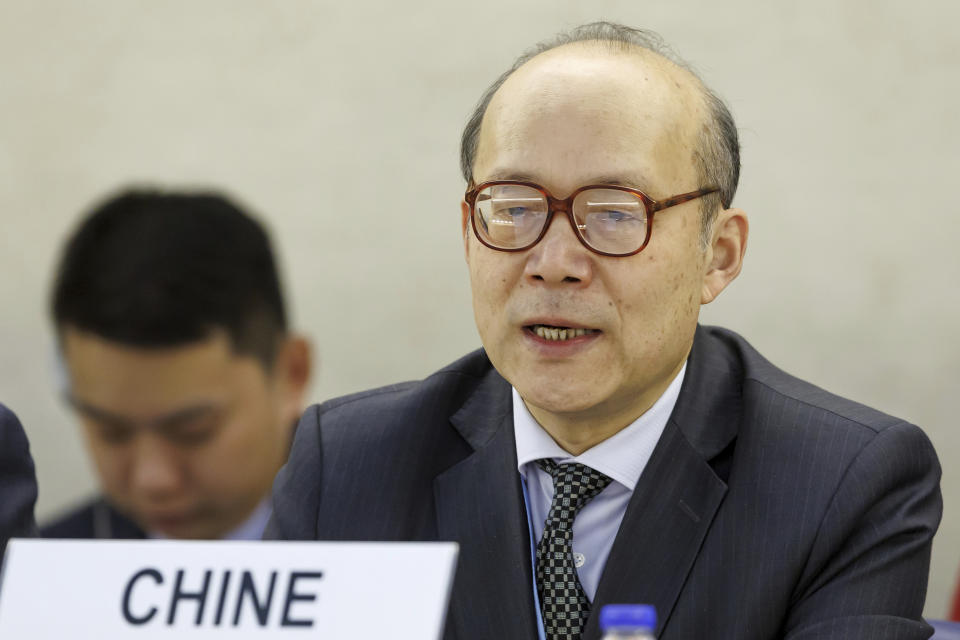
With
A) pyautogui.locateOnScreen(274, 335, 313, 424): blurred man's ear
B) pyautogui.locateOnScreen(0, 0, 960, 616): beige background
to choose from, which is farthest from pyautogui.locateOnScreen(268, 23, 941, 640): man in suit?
pyautogui.locateOnScreen(0, 0, 960, 616): beige background

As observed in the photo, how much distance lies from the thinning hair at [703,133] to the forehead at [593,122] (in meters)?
0.03

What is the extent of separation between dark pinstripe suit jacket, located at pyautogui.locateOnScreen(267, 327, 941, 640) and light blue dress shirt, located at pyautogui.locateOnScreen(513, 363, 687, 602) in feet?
0.11

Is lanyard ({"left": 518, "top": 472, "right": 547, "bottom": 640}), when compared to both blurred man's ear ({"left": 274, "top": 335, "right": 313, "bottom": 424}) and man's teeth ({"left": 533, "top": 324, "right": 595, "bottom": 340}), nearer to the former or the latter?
man's teeth ({"left": 533, "top": 324, "right": 595, "bottom": 340})

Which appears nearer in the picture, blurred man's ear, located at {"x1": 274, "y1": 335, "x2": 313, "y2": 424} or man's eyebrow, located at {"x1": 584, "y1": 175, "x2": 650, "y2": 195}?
man's eyebrow, located at {"x1": 584, "y1": 175, "x2": 650, "y2": 195}

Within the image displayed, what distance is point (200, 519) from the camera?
2371 millimetres

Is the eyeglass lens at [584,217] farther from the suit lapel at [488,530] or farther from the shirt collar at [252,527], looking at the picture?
the shirt collar at [252,527]

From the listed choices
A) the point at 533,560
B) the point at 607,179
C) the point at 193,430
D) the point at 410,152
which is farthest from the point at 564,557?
the point at 410,152

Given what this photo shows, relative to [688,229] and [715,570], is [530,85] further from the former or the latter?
[715,570]

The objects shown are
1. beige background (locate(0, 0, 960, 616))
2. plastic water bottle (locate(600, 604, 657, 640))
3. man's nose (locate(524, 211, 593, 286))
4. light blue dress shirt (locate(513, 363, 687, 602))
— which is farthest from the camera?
beige background (locate(0, 0, 960, 616))

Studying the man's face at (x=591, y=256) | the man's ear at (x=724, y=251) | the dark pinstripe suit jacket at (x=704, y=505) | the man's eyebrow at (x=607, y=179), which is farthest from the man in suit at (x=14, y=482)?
the man's ear at (x=724, y=251)

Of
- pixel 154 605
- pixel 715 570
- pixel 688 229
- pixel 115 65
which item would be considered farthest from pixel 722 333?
pixel 115 65

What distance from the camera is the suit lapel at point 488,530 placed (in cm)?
161

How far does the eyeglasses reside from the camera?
1.56 metres

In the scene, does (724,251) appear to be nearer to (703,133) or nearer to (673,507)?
Result: (703,133)
